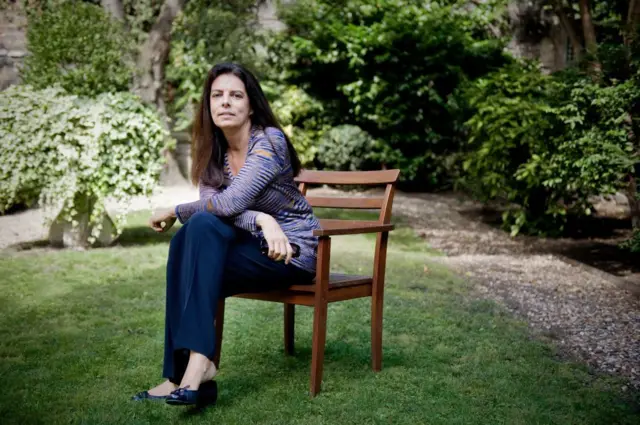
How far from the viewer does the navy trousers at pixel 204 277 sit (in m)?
2.73

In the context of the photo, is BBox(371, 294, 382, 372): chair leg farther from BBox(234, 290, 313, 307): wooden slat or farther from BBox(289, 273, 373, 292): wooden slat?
BBox(234, 290, 313, 307): wooden slat

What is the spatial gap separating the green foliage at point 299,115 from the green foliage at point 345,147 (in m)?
0.20

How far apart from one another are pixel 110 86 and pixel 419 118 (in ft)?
19.9

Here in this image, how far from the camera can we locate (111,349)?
3.67 meters

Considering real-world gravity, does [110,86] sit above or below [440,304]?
above

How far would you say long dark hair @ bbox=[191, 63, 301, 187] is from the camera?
3.13m

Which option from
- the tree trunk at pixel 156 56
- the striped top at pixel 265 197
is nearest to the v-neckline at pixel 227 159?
the striped top at pixel 265 197

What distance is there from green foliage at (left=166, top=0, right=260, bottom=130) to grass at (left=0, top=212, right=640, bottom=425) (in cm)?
754

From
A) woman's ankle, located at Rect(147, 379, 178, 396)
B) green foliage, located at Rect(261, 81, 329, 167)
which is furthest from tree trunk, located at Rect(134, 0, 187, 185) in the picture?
woman's ankle, located at Rect(147, 379, 178, 396)

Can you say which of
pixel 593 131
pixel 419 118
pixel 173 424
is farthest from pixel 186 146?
pixel 173 424

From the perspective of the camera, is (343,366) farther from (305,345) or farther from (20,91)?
(20,91)

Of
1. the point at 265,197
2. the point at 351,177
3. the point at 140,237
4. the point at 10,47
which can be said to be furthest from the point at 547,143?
the point at 10,47

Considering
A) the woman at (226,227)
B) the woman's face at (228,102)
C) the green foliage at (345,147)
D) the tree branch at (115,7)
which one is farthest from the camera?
the green foliage at (345,147)

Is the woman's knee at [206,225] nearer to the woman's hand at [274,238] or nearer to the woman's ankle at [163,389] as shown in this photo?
the woman's hand at [274,238]
